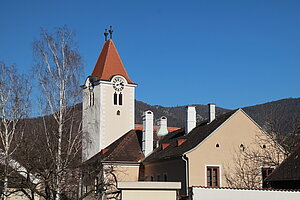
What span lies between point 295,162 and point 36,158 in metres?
13.1

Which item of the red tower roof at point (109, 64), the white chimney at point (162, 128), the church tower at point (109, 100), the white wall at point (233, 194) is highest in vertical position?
the red tower roof at point (109, 64)

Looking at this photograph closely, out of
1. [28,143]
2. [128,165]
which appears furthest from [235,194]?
[128,165]

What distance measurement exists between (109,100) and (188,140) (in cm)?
1469

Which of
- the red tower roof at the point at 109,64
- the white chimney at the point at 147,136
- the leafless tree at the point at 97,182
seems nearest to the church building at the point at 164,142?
the white chimney at the point at 147,136

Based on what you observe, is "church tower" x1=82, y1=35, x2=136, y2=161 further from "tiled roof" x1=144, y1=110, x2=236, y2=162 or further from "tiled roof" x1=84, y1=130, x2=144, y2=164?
"tiled roof" x1=144, y1=110, x2=236, y2=162

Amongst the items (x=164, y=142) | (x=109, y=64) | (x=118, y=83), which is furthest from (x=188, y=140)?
(x=109, y=64)

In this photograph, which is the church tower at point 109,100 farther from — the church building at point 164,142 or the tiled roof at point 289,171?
the tiled roof at point 289,171

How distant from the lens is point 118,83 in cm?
4656

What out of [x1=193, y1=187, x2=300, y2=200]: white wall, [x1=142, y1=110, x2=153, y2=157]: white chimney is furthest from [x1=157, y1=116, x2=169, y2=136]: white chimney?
[x1=193, y1=187, x2=300, y2=200]: white wall

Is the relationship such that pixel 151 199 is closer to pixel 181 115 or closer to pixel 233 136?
pixel 233 136

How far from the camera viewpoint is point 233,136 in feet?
103

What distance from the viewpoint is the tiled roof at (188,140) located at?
102ft

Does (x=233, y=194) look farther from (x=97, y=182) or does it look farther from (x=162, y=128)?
(x=162, y=128)

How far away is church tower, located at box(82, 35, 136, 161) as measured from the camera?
44.2 meters
